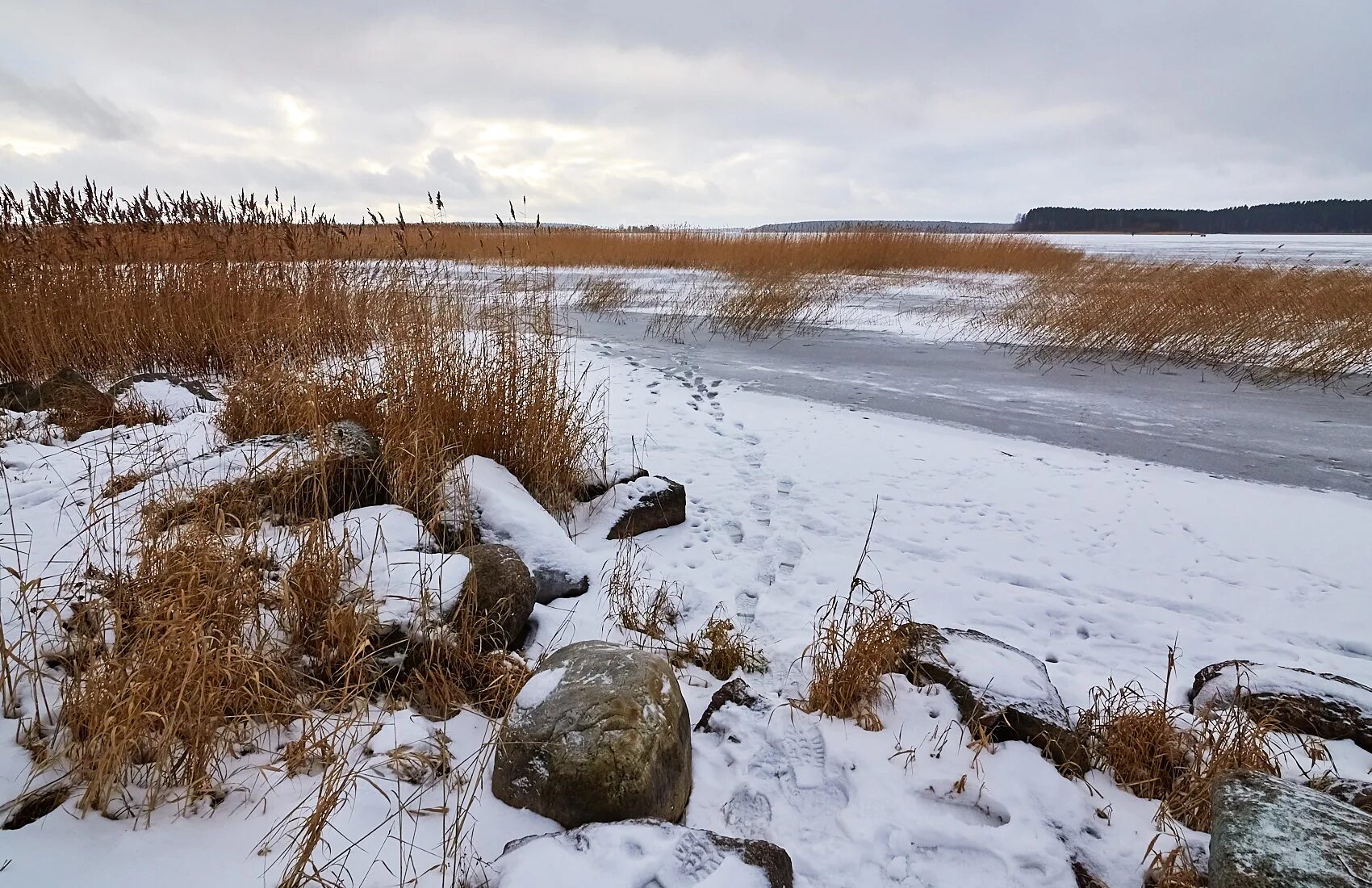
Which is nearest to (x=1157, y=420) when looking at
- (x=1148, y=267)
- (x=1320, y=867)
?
(x=1320, y=867)

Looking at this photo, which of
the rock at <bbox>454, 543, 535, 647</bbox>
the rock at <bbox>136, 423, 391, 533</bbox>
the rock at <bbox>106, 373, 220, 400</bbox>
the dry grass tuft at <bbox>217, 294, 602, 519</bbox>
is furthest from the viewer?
the rock at <bbox>106, 373, 220, 400</bbox>

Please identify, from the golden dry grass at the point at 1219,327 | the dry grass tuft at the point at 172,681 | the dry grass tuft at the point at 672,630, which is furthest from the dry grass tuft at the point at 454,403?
the golden dry grass at the point at 1219,327

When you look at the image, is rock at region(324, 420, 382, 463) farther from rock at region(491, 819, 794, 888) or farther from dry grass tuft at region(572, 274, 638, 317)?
dry grass tuft at region(572, 274, 638, 317)

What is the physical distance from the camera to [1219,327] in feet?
28.2

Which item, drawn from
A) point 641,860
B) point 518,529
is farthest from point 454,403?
point 641,860

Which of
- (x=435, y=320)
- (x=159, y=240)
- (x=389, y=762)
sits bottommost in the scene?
(x=389, y=762)

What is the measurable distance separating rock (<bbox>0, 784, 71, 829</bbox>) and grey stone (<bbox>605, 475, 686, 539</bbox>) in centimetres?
242

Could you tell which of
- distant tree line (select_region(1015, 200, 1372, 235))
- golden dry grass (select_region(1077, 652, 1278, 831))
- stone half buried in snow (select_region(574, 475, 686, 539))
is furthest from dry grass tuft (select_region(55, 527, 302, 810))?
distant tree line (select_region(1015, 200, 1372, 235))

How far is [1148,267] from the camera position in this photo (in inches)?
667

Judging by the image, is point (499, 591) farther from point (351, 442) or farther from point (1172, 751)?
point (1172, 751)

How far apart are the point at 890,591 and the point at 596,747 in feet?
6.51

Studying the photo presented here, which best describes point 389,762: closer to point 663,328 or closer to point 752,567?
point 752,567

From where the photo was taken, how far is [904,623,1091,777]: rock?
2123 mm

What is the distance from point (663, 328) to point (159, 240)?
6235 mm
